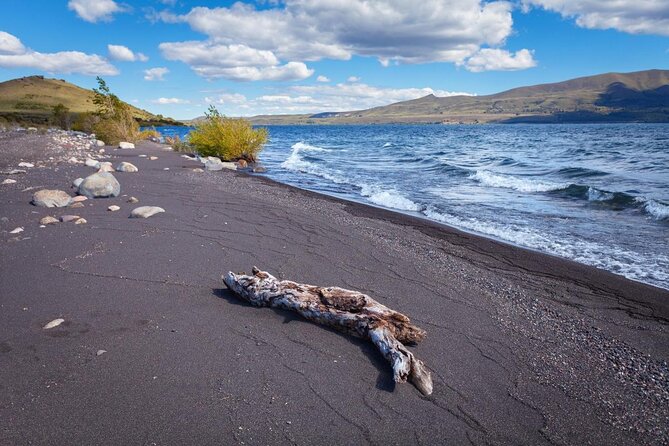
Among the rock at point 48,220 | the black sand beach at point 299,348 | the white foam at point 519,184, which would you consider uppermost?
the rock at point 48,220

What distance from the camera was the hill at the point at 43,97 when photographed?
316ft

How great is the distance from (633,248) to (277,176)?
17.0 metres

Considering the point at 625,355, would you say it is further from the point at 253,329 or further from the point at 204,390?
the point at 204,390

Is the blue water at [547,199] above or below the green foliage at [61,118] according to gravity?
below

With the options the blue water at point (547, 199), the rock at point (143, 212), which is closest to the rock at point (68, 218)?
the rock at point (143, 212)

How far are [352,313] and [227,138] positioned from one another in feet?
76.5

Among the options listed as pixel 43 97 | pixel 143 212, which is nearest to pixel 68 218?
pixel 143 212

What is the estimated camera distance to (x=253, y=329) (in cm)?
477

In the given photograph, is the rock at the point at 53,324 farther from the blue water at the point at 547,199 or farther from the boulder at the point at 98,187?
the blue water at the point at 547,199

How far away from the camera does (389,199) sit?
15.7m

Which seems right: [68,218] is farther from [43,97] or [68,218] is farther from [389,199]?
[43,97]

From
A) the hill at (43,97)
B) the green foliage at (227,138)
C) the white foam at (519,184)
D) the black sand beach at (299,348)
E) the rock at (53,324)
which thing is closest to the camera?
the black sand beach at (299,348)

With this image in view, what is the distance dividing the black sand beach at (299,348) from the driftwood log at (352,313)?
14 centimetres

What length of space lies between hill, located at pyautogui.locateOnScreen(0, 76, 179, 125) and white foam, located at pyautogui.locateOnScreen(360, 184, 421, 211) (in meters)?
86.8
